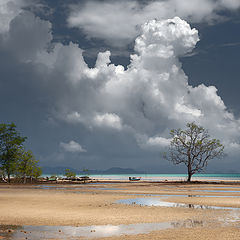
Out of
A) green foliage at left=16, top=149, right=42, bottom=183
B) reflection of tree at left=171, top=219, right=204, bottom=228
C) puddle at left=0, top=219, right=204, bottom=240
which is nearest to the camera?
puddle at left=0, top=219, right=204, bottom=240

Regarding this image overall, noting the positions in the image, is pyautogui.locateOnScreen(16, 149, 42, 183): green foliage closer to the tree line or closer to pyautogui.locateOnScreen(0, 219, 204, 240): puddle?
the tree line

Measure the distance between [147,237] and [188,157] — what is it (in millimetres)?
81620

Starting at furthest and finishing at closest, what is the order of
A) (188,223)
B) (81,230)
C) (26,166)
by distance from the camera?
1. (26,166)
2. (188,223)
3. (81,230)

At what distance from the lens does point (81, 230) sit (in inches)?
776

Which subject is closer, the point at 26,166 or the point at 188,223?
the point at 188,223

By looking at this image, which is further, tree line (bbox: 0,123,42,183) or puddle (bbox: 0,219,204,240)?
tree line (bbox: 0,123,42,183)

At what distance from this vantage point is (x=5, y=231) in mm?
19344

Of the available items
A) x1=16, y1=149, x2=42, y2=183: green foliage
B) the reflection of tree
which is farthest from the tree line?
the reflection of tree

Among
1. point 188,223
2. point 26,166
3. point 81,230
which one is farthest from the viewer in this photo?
point 26,166

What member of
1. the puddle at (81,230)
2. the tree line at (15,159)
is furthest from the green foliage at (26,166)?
the puddle at (81,230)

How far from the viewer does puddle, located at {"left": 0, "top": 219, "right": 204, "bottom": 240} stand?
18.2m

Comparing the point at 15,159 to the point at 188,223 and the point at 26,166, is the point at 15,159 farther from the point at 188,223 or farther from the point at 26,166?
the point at 188,223

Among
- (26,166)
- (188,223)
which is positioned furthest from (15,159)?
(188,223)

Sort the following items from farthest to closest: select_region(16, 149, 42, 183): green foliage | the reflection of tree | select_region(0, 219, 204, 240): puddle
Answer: select_region(16, 149, 42, 183): green foliage → the reflection of tree → select_region(0, 219, 204, 240): puddle
